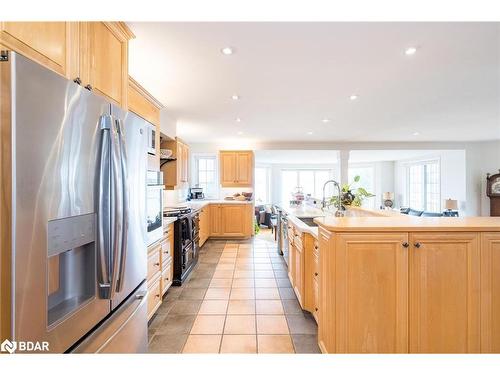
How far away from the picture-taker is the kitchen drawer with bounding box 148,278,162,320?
7.77 ft

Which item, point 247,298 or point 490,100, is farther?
point 490,100

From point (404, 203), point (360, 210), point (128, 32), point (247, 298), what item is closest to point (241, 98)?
point (128, 32)

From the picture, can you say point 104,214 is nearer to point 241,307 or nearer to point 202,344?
point 202,344

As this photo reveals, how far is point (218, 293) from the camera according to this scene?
3125 mm

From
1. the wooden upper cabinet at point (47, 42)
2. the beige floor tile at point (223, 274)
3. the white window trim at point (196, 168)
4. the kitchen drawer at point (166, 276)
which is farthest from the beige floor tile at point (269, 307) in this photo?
the white window trim at point (196, 168)

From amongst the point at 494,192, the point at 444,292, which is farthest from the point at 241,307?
the point at 494,192

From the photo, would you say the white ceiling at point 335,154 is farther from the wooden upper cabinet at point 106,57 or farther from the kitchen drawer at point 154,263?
the wooden upper cabinet at point 106,57

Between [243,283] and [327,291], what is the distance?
1929 millimetres

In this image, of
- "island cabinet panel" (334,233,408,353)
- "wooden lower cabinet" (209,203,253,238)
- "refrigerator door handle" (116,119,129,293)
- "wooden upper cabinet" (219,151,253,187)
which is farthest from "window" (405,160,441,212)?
"refrigerator door handle" (116,119,129,293)

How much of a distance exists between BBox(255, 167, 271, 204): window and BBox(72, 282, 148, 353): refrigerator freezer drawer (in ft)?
29.9

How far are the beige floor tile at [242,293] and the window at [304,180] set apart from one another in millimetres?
7943
